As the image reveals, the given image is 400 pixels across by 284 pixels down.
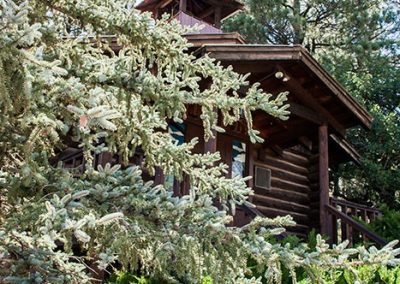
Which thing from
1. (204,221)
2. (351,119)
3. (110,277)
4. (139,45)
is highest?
(351,119)

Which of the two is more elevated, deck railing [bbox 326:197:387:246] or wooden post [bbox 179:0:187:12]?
wooden post [bbox 179:0:187:12]

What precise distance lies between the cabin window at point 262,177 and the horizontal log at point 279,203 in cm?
26

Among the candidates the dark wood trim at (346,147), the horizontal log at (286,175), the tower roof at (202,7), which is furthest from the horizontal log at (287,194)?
the tower roof at (202,7)

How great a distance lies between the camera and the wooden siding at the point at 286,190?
11.4 metres

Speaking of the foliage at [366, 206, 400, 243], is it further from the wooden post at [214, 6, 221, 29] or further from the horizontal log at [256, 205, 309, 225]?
the wooden post at [214, 6, 221, 29]

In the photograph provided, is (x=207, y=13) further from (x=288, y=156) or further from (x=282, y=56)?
(x=282, y=56)

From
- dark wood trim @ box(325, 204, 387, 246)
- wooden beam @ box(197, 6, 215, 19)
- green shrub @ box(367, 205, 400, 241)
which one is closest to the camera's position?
dark wood trim @ box(325, 204, 387, 246)

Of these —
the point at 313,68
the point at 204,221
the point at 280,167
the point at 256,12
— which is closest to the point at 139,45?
the point at 204,221

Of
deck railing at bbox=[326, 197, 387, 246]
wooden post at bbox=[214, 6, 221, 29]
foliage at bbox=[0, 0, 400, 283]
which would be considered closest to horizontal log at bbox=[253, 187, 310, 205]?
deck railing at bbox=[326, 197, 387, 246]

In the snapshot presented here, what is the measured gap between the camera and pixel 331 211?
8.88 meters

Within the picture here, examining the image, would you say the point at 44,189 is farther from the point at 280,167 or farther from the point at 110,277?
the point at 280,167

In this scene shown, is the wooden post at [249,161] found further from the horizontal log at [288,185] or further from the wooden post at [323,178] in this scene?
the wooden post at [323,178]

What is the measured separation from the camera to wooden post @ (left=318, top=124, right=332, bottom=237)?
352 inches

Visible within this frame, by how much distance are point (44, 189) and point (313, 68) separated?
662 cm
